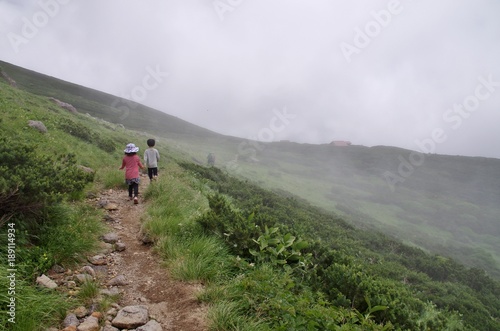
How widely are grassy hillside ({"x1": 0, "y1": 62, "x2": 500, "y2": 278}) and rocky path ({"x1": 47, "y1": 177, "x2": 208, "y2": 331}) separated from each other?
1361 inches

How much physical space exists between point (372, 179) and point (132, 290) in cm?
7740

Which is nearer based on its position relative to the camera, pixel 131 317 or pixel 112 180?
pixel 131 317

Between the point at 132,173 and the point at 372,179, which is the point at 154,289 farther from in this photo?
the point at 372,179

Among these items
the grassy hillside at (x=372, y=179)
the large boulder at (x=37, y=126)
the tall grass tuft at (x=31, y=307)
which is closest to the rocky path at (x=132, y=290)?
the tall grass tuft at (x=31, y=307)

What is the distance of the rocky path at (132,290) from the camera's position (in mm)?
3588

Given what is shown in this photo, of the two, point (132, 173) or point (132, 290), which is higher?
point (132, 173)

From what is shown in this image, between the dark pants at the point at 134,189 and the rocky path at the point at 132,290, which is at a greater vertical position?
the dark pants at the point at 134,189

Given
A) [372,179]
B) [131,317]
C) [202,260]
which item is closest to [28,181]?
[131,317]

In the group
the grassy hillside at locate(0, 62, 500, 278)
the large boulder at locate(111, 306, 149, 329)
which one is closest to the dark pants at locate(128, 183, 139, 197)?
the large boulder at locate(111, 306, 149, 329)

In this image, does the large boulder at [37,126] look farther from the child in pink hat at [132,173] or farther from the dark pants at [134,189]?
the dark pants at [134,189]

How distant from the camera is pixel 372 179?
74500 mm

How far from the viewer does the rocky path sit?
3.59 metres

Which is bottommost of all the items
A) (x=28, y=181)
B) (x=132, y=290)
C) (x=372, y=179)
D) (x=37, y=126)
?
(x=132, y=290)

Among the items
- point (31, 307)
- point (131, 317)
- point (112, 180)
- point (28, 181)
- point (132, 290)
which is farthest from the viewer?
point (112, 180)
